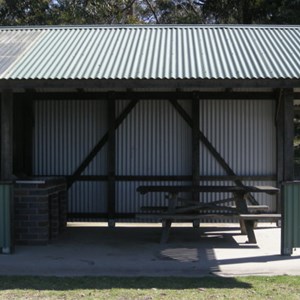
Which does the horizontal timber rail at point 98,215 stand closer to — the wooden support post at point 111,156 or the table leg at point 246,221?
the wooden support post at point 111,156

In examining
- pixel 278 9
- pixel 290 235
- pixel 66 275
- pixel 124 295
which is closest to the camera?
pixel 124 295

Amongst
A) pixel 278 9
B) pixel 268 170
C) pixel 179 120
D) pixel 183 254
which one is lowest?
pixel 183 254

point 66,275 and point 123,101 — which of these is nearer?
point 66,275

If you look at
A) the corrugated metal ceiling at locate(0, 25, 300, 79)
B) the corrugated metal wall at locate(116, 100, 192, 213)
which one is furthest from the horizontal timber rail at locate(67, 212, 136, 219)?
the corrugated metal ceiling at locate(0, 25, 300, 79)

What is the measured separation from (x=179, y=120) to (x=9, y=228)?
4.45 m

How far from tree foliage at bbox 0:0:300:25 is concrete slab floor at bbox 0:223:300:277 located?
15.7 m

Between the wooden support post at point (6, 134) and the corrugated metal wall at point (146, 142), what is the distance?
118 inches

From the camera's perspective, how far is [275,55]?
32.5ft

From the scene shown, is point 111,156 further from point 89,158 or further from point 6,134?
point 6,134

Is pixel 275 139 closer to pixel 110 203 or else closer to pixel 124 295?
pixel 110 203

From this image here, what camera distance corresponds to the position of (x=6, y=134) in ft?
29.1

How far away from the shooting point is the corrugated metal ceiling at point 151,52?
28.9 feet

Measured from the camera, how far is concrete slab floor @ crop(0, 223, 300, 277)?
25.9ft

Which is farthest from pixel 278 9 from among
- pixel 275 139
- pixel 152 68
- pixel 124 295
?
pixel 124 295
